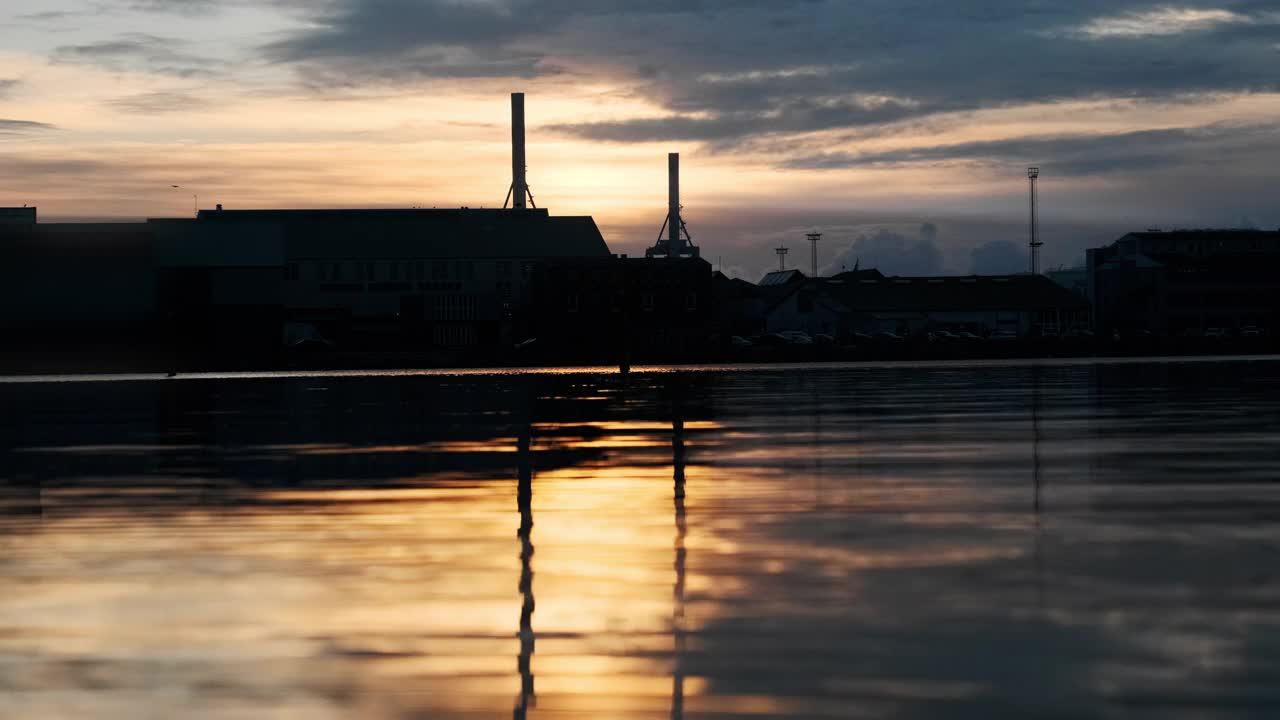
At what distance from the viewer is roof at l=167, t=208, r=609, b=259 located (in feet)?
551

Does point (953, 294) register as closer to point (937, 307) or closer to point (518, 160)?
point (937, 307)

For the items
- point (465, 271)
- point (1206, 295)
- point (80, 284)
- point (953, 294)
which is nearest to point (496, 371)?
point (80, 284)

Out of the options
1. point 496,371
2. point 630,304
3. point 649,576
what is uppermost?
point 630,304

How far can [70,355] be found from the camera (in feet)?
387

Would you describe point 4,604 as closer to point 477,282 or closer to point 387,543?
point 387,543

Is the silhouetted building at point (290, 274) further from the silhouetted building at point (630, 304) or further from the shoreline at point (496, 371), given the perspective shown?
the shoreline at point (496, 371)

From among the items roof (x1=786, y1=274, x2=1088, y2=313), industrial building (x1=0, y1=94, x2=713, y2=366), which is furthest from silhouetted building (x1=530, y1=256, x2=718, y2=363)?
roof (x1=786, y1=274, x2=1088, y2=313)

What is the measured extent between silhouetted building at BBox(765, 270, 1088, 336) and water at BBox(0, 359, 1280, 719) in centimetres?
14749

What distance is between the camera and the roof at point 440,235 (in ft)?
551

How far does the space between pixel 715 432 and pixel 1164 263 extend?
554 ft

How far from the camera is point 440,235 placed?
170500mm

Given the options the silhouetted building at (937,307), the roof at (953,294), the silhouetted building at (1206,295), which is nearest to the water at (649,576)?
the silhouetted building at (937,307)

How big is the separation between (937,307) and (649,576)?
17040cm

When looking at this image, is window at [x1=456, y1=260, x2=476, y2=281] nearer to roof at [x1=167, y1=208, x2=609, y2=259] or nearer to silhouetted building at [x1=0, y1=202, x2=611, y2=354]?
silhouetted building at [x1=0, y1=202, x2=611, y2=354]
